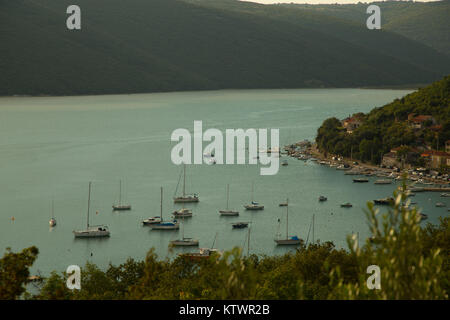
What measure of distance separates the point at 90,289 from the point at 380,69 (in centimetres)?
9995

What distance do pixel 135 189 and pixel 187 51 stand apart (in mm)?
76043

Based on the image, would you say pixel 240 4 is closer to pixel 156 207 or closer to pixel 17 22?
pixel 17 22

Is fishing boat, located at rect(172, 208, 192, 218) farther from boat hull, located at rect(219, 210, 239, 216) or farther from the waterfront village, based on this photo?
the waterfront village

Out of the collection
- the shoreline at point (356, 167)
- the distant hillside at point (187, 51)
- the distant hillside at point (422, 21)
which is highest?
the distant hillside at point (422, 21)

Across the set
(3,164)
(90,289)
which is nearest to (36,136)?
(3,164)

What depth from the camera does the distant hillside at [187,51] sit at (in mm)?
A: 74875

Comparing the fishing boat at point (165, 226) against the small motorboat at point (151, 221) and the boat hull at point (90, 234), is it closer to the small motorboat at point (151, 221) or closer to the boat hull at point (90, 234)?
the small motorboat at point (151, 221)

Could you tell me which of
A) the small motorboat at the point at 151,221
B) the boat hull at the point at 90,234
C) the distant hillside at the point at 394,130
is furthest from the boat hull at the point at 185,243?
the distant hillside at the point at 394,130

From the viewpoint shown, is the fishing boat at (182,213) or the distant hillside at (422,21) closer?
the fishing boat at (182,213)

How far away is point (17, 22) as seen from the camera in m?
78.9

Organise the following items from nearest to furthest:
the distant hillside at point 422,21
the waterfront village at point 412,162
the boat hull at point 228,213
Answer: the boat hull at point 228,213
the waterfront village at point 412,162
the distant hillside at point 422,21

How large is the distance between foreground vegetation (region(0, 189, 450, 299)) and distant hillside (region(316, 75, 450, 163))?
56.7 ft

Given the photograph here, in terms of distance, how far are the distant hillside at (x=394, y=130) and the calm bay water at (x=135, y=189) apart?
6.94 ft

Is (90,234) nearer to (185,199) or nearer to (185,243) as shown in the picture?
(185,243)
